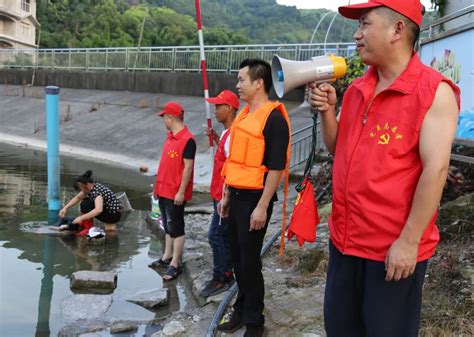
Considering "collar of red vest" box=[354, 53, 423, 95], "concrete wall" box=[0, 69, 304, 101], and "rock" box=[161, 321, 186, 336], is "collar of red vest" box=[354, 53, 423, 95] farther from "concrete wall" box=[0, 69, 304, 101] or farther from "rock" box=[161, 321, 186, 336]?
"concrete wall" box=[0, 69, 304, 101]

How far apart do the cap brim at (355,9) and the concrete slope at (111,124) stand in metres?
8.51

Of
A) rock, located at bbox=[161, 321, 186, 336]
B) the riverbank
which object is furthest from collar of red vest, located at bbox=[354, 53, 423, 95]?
rock, located at bbox=[161, 321, 186, 336]

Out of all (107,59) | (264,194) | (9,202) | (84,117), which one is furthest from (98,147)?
(264,194)

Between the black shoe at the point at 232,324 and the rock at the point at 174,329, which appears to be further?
the rock at the point at 174,329

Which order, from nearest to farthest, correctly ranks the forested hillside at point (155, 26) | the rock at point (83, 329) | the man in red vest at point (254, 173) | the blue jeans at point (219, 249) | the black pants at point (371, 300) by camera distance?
the black pants at point (371, 300)
the man in red vest at point (254, 173)
the rock at point (83, 329)
the blue jeans at point (219, 249)
the forested hillside at point (155, 26)

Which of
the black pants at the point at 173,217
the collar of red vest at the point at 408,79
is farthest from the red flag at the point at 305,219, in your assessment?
the black pants at the point at 173,217

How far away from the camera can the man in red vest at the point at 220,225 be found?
4332 mm

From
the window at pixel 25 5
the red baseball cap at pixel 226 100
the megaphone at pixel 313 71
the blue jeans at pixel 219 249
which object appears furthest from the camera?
the window at pixel 25 5

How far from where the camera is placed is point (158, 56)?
70.8 feet

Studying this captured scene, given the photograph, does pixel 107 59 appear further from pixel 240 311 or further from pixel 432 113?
pixel 432 113

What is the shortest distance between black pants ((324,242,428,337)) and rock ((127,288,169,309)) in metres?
2.49

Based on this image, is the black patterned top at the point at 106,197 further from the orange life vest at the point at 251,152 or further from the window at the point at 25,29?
the window at the point at 25,29

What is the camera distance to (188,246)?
19.6ft

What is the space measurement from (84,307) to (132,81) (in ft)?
61.5
